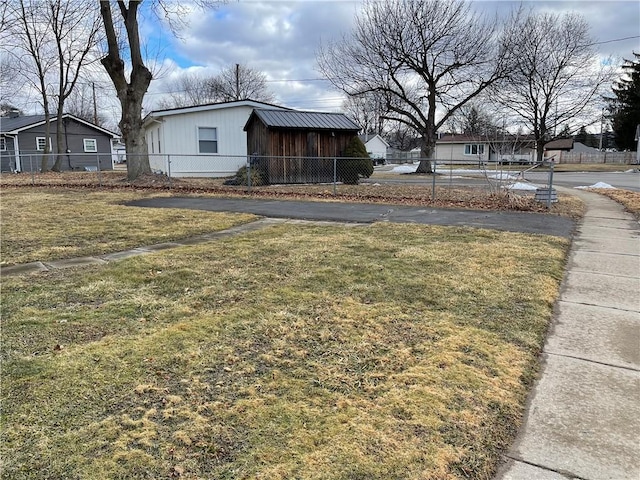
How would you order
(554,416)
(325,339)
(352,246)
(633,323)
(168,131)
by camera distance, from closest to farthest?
1. (554,416)
2. (325,339)
3. (633,323)
4. (352,246)
5. (168,131)

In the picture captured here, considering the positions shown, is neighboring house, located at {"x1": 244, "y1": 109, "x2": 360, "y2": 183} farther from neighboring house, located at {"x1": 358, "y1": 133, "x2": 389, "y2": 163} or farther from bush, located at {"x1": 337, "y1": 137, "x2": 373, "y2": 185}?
neighboring house, located at {"x1": 358, "y1": 133, "x2": 389, "y2": 163}

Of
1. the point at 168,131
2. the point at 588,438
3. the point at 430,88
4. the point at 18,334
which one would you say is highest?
the point at 430,88

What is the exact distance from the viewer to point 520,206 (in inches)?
408

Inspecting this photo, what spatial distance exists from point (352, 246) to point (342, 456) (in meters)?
4.19

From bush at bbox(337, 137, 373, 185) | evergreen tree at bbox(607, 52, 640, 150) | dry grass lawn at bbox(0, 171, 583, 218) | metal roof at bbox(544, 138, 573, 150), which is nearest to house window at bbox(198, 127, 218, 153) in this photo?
dry grass lawn at bbox(0, 171, 583, 218)

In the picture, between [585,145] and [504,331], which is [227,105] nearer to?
[504,331]

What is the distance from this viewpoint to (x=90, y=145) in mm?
32250

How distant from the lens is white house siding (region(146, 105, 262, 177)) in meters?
20.0

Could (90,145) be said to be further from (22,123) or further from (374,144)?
(374,144)

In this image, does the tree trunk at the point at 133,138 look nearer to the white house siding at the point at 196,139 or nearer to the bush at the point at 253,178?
the bush at the point at 253,178

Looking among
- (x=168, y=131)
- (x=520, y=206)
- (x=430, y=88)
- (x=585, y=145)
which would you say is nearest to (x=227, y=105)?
(x=168, y=131)

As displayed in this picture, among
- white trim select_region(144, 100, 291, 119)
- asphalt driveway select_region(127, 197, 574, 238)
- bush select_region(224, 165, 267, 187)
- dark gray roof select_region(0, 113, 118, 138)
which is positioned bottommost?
asphalt driveway select_region(127, 197, 574, 238)

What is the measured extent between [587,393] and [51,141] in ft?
118

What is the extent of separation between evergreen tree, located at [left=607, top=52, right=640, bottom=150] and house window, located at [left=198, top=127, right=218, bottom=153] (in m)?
43.1
